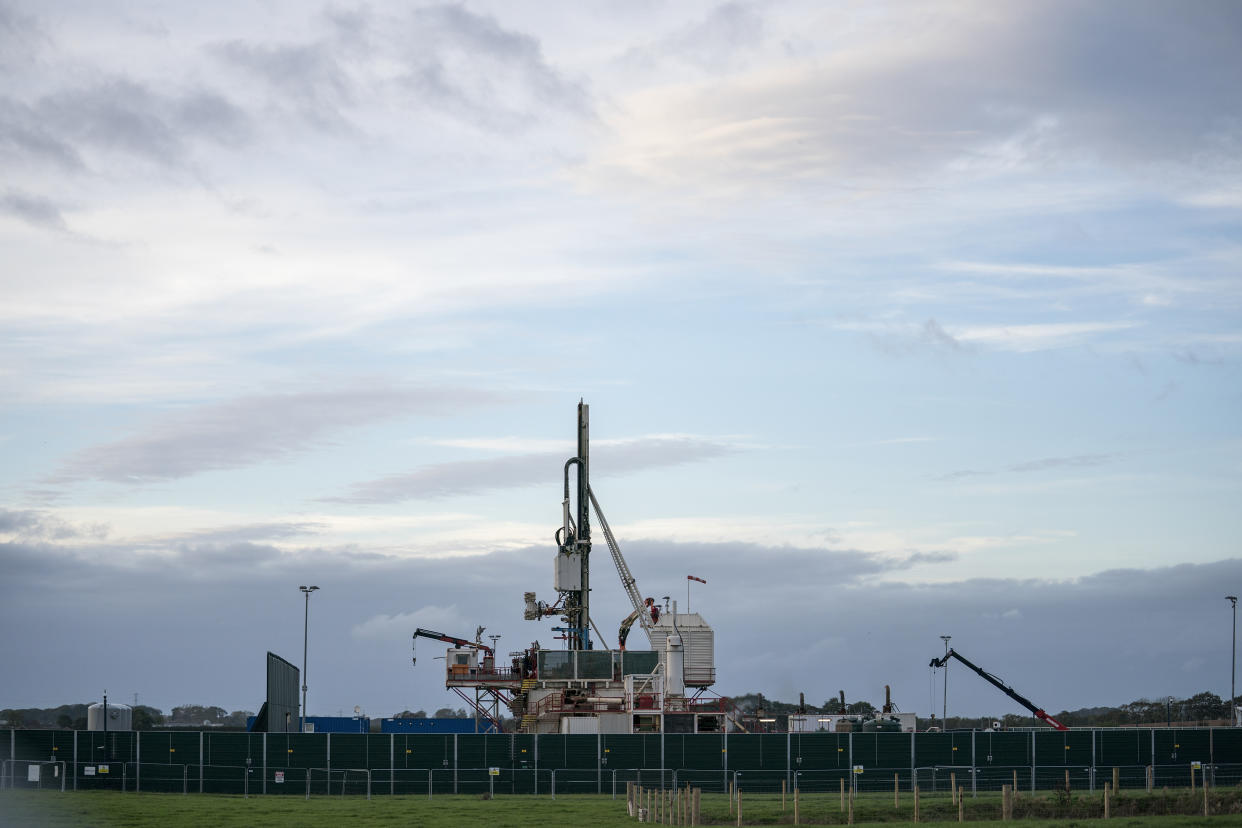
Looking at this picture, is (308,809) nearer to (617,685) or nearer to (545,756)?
(545,756)

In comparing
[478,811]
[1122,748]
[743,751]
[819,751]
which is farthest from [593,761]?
[1122,748]

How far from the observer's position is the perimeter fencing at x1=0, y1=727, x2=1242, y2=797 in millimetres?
74625

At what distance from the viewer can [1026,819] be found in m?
55.6

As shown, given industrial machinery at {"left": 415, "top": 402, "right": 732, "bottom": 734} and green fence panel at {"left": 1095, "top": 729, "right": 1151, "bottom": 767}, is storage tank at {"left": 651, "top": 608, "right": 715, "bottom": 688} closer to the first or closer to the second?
industrial machinery at {"left": 415, "top": 402, "right": 732, "bottom": 734}

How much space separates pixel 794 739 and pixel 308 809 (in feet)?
91.0

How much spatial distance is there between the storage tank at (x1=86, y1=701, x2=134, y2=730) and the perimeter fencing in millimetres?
4501

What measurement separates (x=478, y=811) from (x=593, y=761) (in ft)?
53.8

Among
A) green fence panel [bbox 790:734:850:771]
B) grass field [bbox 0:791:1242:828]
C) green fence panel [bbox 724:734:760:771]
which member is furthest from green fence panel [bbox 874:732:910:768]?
grass field [bbox 0:791:1242:828]

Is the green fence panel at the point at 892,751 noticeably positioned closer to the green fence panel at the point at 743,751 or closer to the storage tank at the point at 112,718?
the green fence panel at the point at 743,751

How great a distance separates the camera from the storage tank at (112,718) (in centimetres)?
8338

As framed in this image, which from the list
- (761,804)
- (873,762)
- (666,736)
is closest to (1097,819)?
(761,804)

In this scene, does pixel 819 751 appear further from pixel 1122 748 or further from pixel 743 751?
pixel 1122 748

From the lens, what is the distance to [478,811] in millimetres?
61125

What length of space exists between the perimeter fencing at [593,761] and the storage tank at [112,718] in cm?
450
